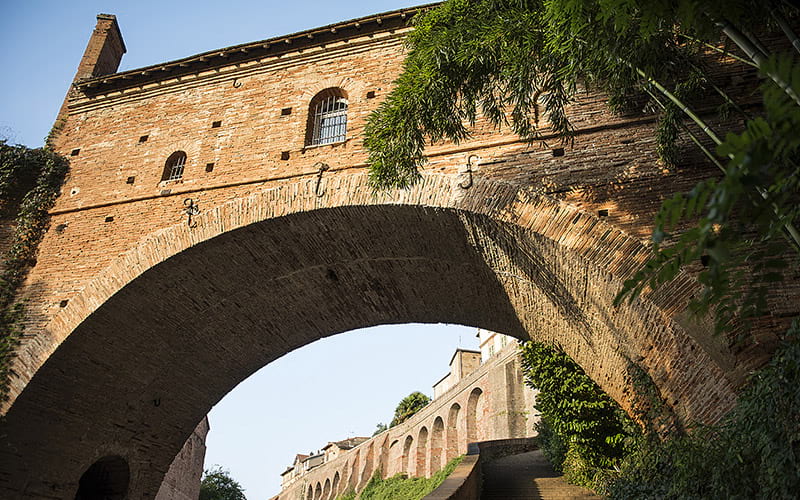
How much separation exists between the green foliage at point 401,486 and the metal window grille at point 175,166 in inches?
728

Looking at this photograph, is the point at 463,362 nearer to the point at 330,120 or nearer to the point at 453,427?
the point at 453,427

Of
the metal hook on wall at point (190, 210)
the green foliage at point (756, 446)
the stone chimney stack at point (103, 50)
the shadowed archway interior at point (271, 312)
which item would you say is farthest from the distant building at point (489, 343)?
the green foliage at point (756, 446)

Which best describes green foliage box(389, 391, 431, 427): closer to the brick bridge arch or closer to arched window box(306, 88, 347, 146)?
the brick bridge arch

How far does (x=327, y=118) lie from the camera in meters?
8.99

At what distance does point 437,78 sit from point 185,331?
611 cm

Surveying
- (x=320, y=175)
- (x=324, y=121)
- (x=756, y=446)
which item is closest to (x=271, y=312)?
(x=320, y=175)

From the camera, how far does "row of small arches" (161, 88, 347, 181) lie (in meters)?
8.72

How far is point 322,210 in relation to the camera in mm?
7535

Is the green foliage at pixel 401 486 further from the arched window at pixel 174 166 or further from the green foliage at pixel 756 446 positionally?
the green foliage at pixel 756 446

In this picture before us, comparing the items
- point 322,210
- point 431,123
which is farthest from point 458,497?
point 431,123

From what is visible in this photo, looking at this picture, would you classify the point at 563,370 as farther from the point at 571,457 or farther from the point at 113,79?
the point at 113,79

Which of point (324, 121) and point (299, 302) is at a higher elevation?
point (324, 121)

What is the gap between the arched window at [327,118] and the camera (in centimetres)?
871

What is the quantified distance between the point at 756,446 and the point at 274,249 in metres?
6.15
